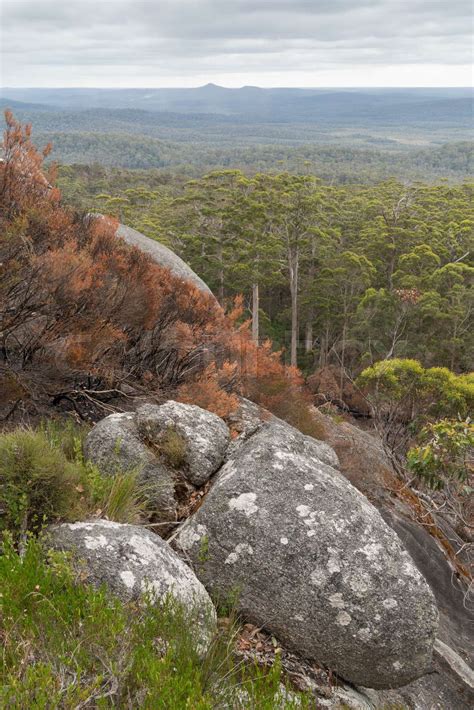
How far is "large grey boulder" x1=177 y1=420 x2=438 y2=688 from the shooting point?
370 centimetres

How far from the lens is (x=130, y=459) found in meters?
4.74

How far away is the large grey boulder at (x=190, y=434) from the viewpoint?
5.04 metres

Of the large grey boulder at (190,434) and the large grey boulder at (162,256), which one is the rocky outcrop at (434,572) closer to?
the large grey boulder at (190,434)


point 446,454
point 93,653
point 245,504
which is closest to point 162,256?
point 446,454

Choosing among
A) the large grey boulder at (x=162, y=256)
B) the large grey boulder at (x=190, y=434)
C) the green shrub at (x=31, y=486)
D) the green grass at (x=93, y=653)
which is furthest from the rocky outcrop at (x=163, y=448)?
the large grey boulder at (x=162, y=256)

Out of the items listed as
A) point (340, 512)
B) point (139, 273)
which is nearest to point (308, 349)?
point (139, 273)

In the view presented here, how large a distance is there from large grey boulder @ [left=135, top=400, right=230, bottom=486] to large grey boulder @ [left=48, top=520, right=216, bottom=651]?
146 centimetres

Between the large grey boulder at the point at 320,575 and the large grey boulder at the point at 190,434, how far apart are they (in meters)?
0.82

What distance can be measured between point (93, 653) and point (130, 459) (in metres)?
2.33

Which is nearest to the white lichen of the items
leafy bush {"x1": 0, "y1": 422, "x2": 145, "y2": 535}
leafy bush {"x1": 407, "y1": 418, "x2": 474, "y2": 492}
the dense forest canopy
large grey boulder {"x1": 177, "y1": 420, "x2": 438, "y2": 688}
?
large grey boulder {"x1": 177, "y1": 420, "x2": 438, "y2": 688}

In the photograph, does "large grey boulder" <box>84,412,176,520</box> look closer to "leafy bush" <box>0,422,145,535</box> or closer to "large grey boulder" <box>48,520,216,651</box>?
"leafy bush" <box>0,422,145,535</box>

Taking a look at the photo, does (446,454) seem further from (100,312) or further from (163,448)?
(100,312)

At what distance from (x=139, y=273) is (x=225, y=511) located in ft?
14.6

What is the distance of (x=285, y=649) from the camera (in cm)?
378
